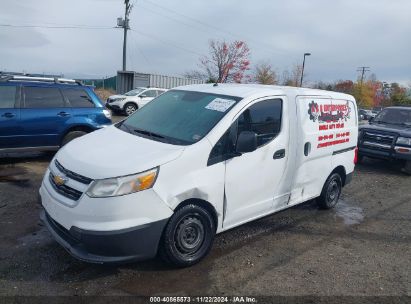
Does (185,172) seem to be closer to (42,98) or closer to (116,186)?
(116,186)

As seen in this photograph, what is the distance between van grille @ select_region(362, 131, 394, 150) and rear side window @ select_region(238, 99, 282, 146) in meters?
6.38

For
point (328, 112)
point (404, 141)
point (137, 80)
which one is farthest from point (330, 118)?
point (137, 80)

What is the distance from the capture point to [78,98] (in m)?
7.86

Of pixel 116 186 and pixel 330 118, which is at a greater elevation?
pixel 330 118

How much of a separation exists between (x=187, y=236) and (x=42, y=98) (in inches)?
209

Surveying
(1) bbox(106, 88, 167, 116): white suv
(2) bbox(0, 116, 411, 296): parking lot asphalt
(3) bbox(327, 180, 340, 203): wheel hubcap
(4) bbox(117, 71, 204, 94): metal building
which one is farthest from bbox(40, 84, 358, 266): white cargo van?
(4) bbox(117, 71, 204, 94): metal building

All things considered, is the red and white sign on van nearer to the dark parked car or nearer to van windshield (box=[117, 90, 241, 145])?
van windshield (box=[117, 90, 241, 145])

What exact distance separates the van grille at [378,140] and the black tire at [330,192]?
14.3 ft

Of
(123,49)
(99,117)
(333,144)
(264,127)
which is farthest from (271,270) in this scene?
(123,49)

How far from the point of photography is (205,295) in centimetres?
331

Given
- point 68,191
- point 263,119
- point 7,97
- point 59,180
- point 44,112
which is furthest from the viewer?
point 44,112

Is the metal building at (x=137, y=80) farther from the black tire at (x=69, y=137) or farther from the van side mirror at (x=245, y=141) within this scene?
the van side mirror at (x=245, y=141)

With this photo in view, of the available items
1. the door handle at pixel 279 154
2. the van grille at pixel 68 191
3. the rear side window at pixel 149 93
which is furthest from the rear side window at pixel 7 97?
the rear side window at pixel 149 93

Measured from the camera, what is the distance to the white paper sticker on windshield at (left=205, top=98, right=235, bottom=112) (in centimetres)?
407
